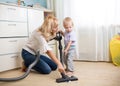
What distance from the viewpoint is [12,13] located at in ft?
7.25

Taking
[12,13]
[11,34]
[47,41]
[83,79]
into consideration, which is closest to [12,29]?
[11,34]

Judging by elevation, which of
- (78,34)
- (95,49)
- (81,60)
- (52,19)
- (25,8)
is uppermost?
(25,8)

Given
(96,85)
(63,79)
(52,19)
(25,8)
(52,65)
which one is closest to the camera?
(96,85)

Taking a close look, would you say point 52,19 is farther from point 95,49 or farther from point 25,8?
point 95,49

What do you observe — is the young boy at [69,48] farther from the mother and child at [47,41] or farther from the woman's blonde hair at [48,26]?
the woman's blonde hair at [48,26]

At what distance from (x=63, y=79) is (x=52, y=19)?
593mm

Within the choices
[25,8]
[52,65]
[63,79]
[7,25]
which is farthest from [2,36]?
[63,79]

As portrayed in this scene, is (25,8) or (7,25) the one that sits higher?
(25,8)

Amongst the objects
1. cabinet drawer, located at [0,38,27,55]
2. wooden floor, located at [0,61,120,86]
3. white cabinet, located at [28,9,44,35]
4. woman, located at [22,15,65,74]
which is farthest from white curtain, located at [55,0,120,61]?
cabinet drawer, located at [0,38,27,55]

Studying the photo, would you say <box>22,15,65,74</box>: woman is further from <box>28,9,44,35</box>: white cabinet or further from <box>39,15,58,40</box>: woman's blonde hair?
<box>28,9,44,35</box>: white cabinet

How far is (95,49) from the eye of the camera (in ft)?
8.91

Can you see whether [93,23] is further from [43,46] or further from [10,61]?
[10,61]

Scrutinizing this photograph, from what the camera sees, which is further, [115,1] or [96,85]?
[115,1]

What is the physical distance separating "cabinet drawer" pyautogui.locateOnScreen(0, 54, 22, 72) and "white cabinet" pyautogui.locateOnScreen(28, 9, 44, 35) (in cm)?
39
